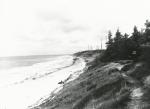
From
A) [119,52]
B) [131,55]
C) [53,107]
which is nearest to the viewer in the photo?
[53,107]

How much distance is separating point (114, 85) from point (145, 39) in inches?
1140

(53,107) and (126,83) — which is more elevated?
(126,83)

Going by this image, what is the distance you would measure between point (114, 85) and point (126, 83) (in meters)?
1.40

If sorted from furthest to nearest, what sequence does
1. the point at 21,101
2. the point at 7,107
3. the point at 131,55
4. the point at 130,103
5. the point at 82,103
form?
the point at 131,55, the point at 21,101, the point at 7,107, the point at 82,103, the point at 130,103

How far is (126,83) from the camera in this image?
17.9 m

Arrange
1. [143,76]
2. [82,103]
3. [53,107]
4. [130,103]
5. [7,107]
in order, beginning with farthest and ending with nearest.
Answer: [7,107], [53,107], [143,76], [82,103], [130,103]

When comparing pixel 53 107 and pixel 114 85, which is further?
pixel 53 107

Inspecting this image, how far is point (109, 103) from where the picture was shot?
14797 mm

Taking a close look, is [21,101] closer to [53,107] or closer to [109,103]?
[53,107]

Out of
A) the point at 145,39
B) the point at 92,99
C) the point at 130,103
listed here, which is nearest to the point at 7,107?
the point at 92,99

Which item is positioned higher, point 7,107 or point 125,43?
point 125,43

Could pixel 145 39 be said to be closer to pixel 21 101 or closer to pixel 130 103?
pixel 21 101

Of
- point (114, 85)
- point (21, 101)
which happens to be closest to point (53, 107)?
point (114, 85)

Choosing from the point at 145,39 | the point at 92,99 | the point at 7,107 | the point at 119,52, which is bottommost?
the point at 7,107
